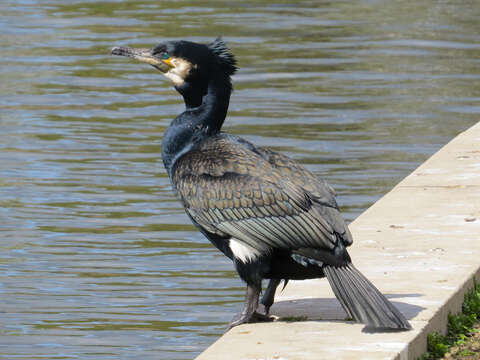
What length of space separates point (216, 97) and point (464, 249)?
1.60 m

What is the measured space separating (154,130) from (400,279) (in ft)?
22.6

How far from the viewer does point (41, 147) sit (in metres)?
11.9

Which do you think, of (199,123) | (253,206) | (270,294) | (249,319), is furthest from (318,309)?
(199,123)

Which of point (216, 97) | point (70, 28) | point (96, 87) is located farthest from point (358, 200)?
point (70, 28)

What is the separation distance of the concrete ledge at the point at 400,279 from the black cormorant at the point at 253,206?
149mm

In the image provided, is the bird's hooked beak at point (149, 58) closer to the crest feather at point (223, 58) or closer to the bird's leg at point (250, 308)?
the crest feather at point (223, 58)

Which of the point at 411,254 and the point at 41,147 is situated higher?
the point at 411,254

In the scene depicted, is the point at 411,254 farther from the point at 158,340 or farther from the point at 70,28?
the point at 70,28

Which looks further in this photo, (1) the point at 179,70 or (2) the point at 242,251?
(1) the point at 179,70

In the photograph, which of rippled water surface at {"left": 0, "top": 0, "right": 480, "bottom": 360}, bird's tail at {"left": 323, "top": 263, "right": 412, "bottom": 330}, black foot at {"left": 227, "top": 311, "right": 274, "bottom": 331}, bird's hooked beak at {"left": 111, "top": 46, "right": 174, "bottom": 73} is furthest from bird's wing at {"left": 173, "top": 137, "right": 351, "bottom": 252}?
rippled water surface at {"left": 0, "top": 0, "right": 480, "bottom": 360}

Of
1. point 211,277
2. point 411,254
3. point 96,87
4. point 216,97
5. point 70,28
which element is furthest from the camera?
point 70,28

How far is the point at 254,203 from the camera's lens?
17.4 ft

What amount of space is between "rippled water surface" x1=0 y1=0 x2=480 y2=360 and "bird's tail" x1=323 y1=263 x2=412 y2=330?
200 centimetres

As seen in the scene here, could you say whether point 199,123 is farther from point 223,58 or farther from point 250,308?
point 250,308
